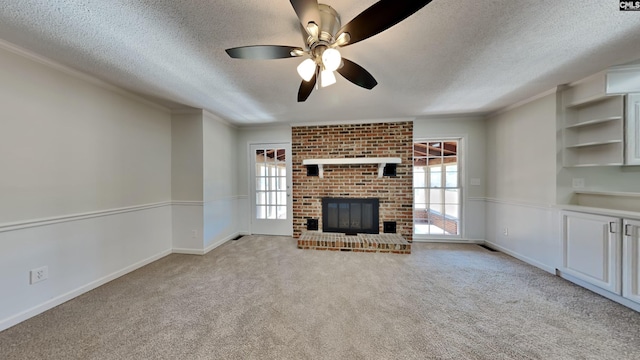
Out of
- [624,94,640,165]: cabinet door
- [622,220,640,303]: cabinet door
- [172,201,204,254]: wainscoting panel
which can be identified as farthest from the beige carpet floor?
[624,94,640,165]: cabinet door

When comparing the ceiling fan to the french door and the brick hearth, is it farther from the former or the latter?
the french door

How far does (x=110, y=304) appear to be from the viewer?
2.00 meters

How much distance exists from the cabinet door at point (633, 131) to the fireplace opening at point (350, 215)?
9.21 ft

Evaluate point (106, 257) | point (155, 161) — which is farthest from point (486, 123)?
point (106, 257)

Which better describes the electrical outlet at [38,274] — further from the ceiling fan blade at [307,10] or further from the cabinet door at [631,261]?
the cabinet door at [631,261]

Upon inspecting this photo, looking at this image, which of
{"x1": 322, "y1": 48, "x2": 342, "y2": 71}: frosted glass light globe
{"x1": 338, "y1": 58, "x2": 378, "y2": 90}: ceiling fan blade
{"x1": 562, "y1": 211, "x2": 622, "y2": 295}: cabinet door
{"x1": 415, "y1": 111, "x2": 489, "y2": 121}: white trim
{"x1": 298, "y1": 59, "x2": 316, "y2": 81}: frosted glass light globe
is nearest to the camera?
{"x1": 322, "y1": 48, "x2": 342, "y2": 71}: frosted glass light globe

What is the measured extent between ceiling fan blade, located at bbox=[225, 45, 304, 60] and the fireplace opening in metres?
2.91

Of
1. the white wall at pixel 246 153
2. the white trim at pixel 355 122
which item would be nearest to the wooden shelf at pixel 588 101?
the white trim at pixel 355 122

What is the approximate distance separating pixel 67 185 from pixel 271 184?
277 cm

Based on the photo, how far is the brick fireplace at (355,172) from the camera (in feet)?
12.8

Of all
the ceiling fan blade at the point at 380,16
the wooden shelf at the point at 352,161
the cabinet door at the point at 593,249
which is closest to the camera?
the ceiling fan blade at the point at 380,16

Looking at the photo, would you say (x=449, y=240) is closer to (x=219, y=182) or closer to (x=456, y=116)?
(x=456, y=116)

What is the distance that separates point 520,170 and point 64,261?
5.54 metres

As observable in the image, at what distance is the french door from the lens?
14.3 feet
